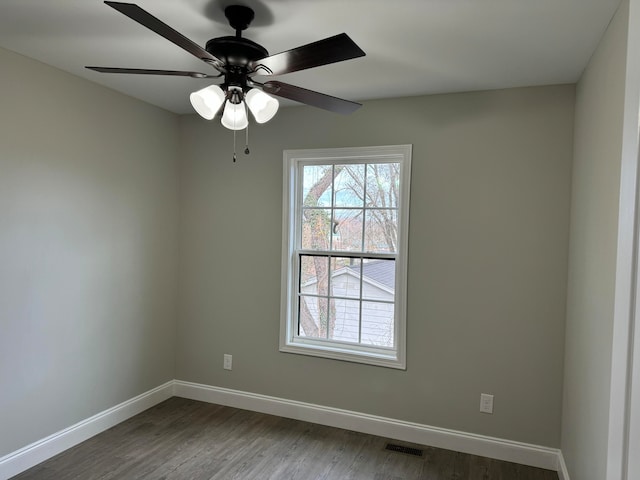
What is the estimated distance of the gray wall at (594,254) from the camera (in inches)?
68.5

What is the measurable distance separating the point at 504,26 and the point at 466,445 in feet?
8.38

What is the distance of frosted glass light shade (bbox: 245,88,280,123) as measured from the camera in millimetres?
1864

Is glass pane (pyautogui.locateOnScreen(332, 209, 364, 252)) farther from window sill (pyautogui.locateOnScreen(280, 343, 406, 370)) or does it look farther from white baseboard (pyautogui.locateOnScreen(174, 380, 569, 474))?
white baseboard (pyautogui.locateOnScreen(174, 380, 569, 474))

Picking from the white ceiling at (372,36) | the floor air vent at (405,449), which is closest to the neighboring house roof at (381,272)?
the floor air vent at (405,449)

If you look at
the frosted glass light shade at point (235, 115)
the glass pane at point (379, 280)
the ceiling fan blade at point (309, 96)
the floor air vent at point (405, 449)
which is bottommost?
the floor air vent at point (405, 449)

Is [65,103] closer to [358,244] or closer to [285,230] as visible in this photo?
[285,230]

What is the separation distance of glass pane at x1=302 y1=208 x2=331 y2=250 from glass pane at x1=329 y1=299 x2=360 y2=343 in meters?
0.46

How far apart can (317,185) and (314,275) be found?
0.71 metres

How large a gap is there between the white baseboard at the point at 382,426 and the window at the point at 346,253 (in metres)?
0.43

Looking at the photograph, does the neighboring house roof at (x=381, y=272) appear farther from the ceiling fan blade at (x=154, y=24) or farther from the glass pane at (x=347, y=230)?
the ceiling fan blade at (x=154, y=24)

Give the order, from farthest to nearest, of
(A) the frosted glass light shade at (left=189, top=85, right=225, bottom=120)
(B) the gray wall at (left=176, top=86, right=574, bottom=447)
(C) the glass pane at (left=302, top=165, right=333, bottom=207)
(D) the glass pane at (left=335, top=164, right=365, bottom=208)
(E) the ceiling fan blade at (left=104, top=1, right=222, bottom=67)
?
1. (C) the glass pane at (left=302, top=165, right=333, bottom=207)
2. (D) the glass pane at (left=335, top=164, right=365, bottom=208)
3. (B) the gray wall at (left=176, top=86, right=574, bottom=447)
4. (A) the frosted glass light shade at (left=189, top=85, right=225, bottom=120)
5. (E) the ceiling fan blade at (left=104, top=1, right=222, bottom=67)

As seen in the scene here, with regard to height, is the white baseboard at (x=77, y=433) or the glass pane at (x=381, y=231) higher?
the glass pane at (x=381, y=231)

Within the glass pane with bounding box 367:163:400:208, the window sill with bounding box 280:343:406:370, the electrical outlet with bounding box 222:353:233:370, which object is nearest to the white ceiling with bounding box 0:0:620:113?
the glass pane with bounding box 367:163:400:208

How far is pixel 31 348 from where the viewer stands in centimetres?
262
